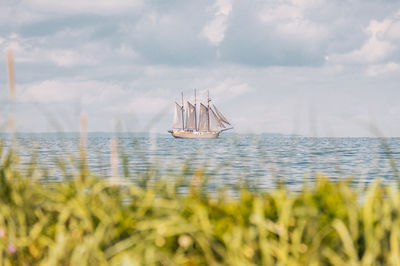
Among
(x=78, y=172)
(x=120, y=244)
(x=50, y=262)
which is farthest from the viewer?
(x=78, y=172)

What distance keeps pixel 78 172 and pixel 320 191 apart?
218cm

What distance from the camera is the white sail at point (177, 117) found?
93.8 m

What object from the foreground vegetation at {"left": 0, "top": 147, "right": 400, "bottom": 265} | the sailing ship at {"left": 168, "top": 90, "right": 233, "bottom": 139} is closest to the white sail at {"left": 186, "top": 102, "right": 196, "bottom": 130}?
the sailing ship at {"left": 168, "top": 90, "right": 233, "bottom": 139}

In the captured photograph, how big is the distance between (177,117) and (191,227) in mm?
92879

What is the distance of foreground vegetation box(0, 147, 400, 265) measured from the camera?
3480mm

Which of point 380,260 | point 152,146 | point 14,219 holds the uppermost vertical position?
point 152,146

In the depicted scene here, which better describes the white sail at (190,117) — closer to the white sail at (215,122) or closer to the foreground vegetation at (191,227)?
the white sail at (215,122)

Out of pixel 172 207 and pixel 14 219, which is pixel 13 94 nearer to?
pixel 14 219

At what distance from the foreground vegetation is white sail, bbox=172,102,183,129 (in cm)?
8827

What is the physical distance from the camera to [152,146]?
14.5 ft

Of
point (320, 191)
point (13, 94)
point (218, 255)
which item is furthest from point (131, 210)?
point (13, 94)

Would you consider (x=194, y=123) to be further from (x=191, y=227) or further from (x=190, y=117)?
(x=191, y=227)

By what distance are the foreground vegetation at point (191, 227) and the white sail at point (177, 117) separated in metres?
88.3

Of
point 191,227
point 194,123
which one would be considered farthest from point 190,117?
point 191,227
